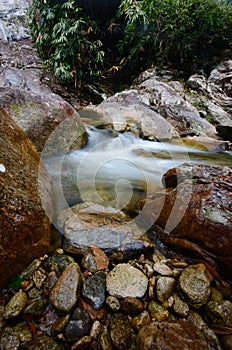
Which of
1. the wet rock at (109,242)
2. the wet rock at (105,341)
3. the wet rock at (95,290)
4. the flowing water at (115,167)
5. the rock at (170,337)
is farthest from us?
the flowing water at (115,167)

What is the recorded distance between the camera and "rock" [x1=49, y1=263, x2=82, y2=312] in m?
1.51

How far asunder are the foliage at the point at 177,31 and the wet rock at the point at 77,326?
10085 millimetres

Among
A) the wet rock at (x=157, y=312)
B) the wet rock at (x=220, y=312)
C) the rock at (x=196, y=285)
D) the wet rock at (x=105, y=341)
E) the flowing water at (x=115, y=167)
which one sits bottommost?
the flowing water at (x=115, y=167)

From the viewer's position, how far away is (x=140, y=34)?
9.36 m

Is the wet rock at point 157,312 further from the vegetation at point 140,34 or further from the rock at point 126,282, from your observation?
the vegetation at point 140,34

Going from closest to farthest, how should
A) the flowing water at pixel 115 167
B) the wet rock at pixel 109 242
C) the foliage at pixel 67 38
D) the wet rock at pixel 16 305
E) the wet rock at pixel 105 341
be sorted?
the wet rock at pixel 105 341
the wet rock at pixel 16 305
the wet rock at pixel 109 242
the flowing water at pixel 115 167
the foliage at pixel 67 38

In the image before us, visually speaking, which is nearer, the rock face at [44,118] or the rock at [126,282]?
the rock at [126,282]

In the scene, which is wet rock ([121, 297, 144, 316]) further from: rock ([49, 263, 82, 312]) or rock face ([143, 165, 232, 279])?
rock face ([143, 165, 232, 279])

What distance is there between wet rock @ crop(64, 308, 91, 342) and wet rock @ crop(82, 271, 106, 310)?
0.35ft

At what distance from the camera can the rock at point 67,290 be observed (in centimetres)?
151

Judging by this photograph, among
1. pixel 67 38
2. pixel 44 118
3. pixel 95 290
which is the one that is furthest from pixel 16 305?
pixel 67 38

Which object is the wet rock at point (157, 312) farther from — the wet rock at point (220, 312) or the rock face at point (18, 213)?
the rock face at point (18, 213)

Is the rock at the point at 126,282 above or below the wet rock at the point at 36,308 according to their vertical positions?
above

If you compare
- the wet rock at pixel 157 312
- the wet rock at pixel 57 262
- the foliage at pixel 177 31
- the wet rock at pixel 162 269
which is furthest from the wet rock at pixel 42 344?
the foliage at pixel 177 31
